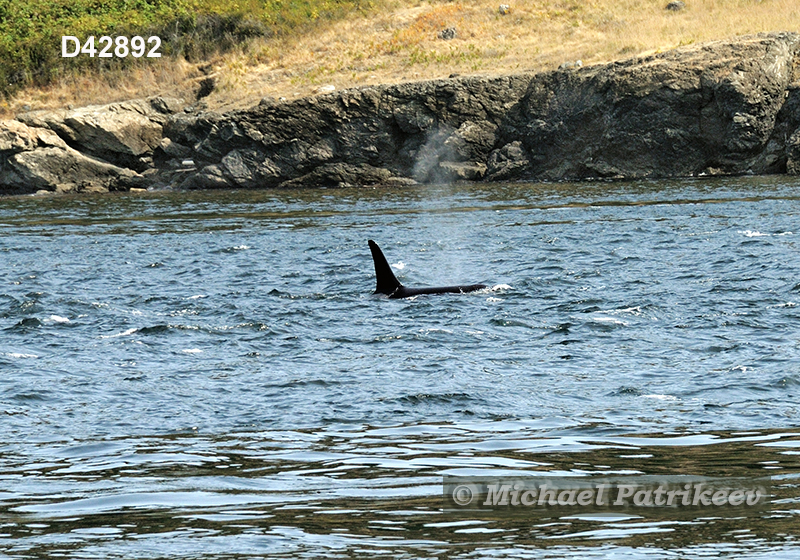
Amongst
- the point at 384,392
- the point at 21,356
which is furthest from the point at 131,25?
the point at 384,392

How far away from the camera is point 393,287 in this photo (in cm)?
1720

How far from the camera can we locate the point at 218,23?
57469mm

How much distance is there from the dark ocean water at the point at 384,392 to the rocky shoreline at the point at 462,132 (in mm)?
19641

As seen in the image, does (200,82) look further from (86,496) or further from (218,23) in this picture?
(86,496)

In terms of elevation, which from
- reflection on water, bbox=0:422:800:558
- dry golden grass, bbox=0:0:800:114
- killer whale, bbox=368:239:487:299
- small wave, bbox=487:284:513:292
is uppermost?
dry golden grass, bbox=0:0:800:114

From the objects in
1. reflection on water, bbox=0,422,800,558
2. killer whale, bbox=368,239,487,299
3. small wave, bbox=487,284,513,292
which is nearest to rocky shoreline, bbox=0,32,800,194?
small wave, bbox=487,284,513,292

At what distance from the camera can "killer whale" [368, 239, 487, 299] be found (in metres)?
16.8

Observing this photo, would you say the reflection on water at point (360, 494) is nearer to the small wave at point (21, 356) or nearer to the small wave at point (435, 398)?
the small wave at point (435, 398)

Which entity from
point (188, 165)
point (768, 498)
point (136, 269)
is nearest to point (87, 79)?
point (188, 165)

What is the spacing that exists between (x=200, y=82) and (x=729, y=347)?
4421cm

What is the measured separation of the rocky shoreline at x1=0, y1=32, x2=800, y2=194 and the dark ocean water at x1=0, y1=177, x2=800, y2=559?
19641mm

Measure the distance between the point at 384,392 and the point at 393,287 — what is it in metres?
6.45

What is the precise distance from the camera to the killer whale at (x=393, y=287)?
16.8 metres

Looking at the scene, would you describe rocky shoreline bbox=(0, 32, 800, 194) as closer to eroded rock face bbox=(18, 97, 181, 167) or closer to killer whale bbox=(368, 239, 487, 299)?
eroded rock face bbox=(18, 97, 181, 167)
